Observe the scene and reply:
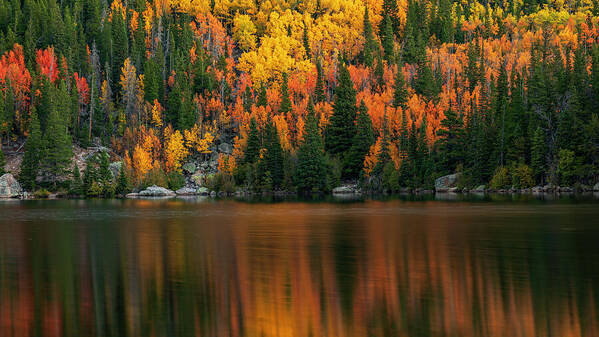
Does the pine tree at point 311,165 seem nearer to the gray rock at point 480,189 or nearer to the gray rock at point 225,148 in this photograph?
the gray rock at point 225,148

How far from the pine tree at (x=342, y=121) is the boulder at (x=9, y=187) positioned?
187ft

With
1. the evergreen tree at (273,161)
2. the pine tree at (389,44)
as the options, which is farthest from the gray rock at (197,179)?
the pine tree at (389,44)

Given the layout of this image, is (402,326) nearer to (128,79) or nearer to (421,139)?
(421,139)

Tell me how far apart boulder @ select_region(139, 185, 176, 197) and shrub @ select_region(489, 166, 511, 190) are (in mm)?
55990

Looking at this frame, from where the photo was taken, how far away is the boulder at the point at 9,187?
405 ft

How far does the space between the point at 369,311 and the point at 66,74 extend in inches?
5931

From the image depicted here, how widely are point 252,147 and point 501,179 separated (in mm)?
47304

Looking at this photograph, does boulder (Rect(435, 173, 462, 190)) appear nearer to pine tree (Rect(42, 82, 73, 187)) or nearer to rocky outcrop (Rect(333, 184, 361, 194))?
rocky outcrop (Rect(333, 184, 361, 194))

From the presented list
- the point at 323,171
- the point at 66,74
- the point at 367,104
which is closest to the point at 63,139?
the point at 66,74

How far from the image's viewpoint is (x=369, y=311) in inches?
832

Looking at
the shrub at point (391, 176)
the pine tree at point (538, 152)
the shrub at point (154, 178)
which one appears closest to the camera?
the pine tree at point (538, 152)

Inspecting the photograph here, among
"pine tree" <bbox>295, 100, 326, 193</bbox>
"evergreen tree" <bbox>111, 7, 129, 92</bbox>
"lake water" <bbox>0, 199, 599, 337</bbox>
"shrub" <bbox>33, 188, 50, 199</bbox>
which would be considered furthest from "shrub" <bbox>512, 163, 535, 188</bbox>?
"evergreen tree" <bbox>111, 7, 129, 92</bbox>

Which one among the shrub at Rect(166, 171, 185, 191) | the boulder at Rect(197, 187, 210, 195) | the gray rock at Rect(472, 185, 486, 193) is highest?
the shrub at Rect(166, 171, 185, 191)

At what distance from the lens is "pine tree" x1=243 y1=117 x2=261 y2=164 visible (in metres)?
138
